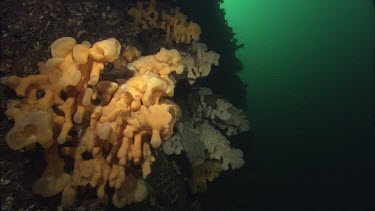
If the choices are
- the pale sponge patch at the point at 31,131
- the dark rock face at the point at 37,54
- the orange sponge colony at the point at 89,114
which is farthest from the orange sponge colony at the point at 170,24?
the pale sponge patch at the point at 31,131

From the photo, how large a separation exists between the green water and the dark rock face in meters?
11.1

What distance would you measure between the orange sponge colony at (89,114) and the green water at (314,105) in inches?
478

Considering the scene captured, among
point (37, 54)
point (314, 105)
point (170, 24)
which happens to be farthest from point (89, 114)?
point (314, 105)

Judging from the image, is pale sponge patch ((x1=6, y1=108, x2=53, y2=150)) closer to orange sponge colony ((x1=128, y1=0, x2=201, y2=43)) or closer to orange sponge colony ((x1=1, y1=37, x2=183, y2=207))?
orange sponge colony ((x1=1, y1=37, x2=183, y2=207))

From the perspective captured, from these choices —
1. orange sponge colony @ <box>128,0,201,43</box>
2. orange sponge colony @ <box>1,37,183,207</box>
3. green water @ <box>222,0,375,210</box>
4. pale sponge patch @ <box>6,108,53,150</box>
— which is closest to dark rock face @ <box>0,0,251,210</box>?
orange sponge colony @ <box>1,37,183,207</box>

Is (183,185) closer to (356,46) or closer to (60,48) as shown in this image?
(60,48)

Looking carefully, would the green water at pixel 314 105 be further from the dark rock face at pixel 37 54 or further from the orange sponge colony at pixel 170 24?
the dark rock face at pixel 37 54

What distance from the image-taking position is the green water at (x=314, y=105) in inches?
703

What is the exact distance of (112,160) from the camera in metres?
2.26

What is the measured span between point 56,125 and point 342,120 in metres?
28.6

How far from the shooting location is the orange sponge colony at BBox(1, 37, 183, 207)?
2023 millimetres

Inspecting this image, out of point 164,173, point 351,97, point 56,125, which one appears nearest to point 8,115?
point 56,125

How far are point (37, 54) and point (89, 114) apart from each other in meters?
0.73

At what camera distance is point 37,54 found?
95.8 inches
